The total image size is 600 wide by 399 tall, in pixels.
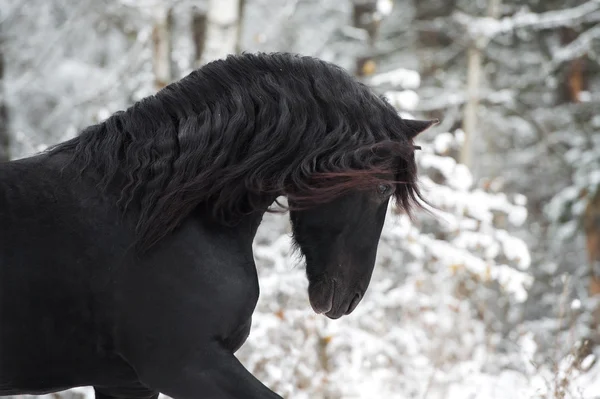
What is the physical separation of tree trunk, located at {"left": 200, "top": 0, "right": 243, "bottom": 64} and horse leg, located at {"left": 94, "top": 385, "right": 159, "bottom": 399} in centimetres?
419

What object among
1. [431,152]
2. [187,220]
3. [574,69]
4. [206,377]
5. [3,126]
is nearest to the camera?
[206,377]

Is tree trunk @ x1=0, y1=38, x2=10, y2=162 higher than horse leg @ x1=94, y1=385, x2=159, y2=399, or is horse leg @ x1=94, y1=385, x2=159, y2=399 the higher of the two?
tree trunk @ x1=0, y1=38, x2=10, y2=162

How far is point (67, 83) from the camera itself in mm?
11695

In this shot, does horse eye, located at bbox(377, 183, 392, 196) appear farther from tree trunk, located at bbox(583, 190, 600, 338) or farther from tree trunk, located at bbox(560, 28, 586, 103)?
tree trunk, located at bbox(560, 28, 586, 103)

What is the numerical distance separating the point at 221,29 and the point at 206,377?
15.6 feet

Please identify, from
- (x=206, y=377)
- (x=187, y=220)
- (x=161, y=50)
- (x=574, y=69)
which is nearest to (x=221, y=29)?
(x=161, y=50)

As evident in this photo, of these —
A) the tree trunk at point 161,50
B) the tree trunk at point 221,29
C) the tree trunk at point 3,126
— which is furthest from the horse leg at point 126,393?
the tree trunk at point 3,126

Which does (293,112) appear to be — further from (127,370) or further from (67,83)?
(67,83)

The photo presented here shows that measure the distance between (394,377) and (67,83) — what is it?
741 cm

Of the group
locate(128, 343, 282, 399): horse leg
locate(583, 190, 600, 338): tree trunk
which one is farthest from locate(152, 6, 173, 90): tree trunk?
locate(583, 190, 600, 338): tree trunk

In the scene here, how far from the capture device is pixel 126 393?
9.27 ft

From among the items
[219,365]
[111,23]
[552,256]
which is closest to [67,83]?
[111,23]

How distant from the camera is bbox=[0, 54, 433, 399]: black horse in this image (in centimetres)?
246

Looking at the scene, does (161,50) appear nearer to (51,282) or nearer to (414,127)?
(414,127)
